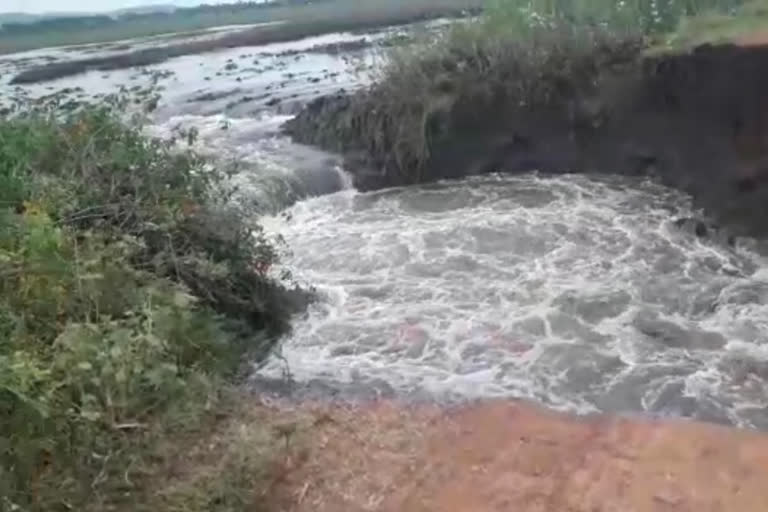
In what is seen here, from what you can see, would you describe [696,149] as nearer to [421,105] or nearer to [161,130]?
[421,105]

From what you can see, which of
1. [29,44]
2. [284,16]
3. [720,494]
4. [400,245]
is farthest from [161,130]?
[284,16]

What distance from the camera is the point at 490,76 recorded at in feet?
34.2

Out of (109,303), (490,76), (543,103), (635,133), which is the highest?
(490,76)

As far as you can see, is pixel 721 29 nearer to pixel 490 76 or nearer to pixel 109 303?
pixel 490 76

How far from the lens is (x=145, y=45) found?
25.0 meters

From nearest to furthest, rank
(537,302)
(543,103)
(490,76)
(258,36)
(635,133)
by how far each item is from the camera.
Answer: (537,302) < (635,133) < (543,103) < (490,76) < (258,36)

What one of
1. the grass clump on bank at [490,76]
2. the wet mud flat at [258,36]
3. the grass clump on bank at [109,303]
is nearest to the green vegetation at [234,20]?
the wet mud flat at [258,36]

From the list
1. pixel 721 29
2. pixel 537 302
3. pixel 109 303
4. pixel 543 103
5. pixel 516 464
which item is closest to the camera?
pixel 516 464

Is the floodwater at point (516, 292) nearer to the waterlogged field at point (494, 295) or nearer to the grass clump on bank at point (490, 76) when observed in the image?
the waterlogged field at point (494, 295)

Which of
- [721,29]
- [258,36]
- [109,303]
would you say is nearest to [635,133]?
[721,29]

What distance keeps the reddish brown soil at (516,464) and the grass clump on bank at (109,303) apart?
1.99 ft

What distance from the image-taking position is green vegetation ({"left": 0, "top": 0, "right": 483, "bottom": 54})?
2656cm

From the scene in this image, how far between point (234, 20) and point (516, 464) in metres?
32.6

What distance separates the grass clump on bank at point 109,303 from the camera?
10.9ft
